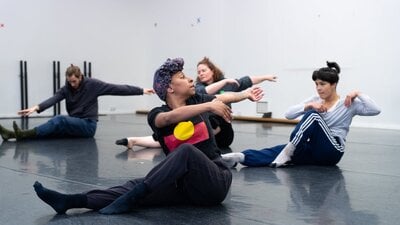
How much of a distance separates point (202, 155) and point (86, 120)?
12.6ft

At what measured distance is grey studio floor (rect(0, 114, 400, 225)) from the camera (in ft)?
7.91

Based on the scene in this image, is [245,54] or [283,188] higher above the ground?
[245,54]

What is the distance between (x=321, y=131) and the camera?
3.79 metres

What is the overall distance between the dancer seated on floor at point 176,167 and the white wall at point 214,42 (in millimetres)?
5804

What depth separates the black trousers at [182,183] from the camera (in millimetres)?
2361

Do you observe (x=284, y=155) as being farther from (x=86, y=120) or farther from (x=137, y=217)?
(x=86, y=120)

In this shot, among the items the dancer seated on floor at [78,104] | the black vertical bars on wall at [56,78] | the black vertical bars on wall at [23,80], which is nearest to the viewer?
the dancer seated on floor at [78,104]

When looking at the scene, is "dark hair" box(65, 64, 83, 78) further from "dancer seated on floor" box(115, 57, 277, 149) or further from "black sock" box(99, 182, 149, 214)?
"black sock" box(99, 182, 149, 214)

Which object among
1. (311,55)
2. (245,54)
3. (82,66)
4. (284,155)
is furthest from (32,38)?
(284,155)

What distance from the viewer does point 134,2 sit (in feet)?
37.6

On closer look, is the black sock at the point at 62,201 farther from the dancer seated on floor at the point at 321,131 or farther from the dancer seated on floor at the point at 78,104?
the dancer seated on floor at the point at 78,104

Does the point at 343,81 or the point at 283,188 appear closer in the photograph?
the point at 283,188

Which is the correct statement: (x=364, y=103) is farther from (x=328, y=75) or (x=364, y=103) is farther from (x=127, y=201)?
(x=127, y=201)

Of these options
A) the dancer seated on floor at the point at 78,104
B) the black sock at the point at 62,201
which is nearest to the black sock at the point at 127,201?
the black sock at the point at 62,201
